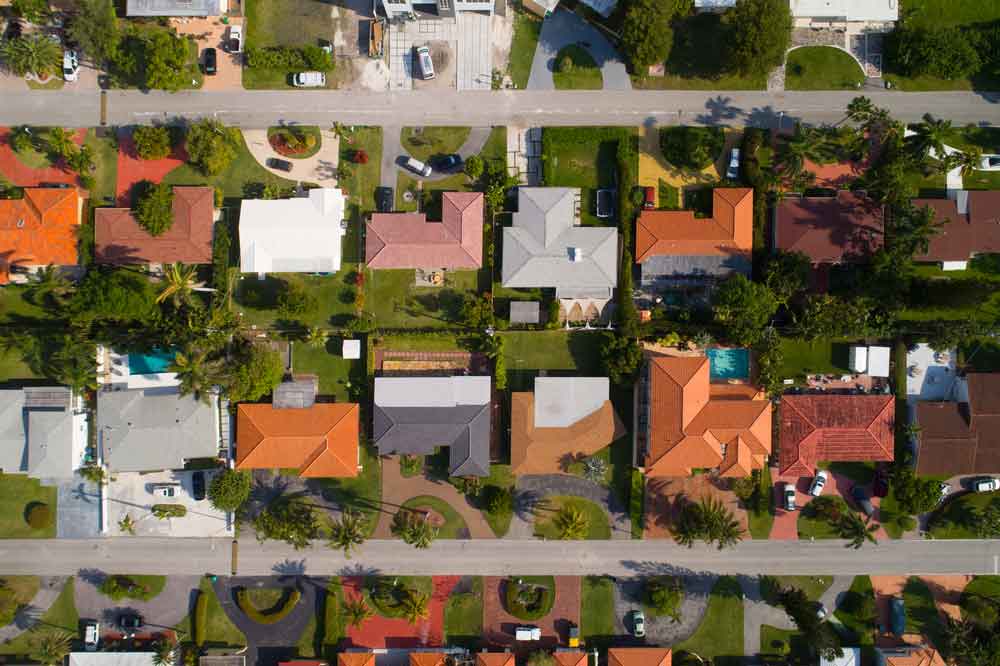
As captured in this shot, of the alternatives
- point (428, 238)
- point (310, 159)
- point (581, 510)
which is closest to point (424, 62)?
point (310, 159)

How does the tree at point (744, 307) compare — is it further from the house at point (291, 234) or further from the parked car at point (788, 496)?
the house at point (291, 234)

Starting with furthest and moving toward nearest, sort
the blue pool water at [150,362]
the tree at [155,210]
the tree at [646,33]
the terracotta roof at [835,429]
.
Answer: the blue pool water at [150,362], the terracotta roof at [835,429], the tree at [155,210], the tree at [646,33]

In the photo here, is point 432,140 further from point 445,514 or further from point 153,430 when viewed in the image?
point 153,430

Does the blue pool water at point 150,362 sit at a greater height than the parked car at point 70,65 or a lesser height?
lesser

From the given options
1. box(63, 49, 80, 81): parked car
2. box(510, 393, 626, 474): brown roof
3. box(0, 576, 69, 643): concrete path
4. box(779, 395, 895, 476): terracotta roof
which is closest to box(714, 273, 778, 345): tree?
box(779, 395, 895, 476): terracotta roof

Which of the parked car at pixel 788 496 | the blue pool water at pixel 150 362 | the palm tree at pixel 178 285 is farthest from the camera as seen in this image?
the parked car at pixel 788 496

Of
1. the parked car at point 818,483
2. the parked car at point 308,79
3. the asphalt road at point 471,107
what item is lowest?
the parked car at point 818,483

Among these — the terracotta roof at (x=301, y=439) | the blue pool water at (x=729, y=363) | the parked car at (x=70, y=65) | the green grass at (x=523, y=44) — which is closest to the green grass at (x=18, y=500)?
the terracotta roof at (x=301, y=439)
